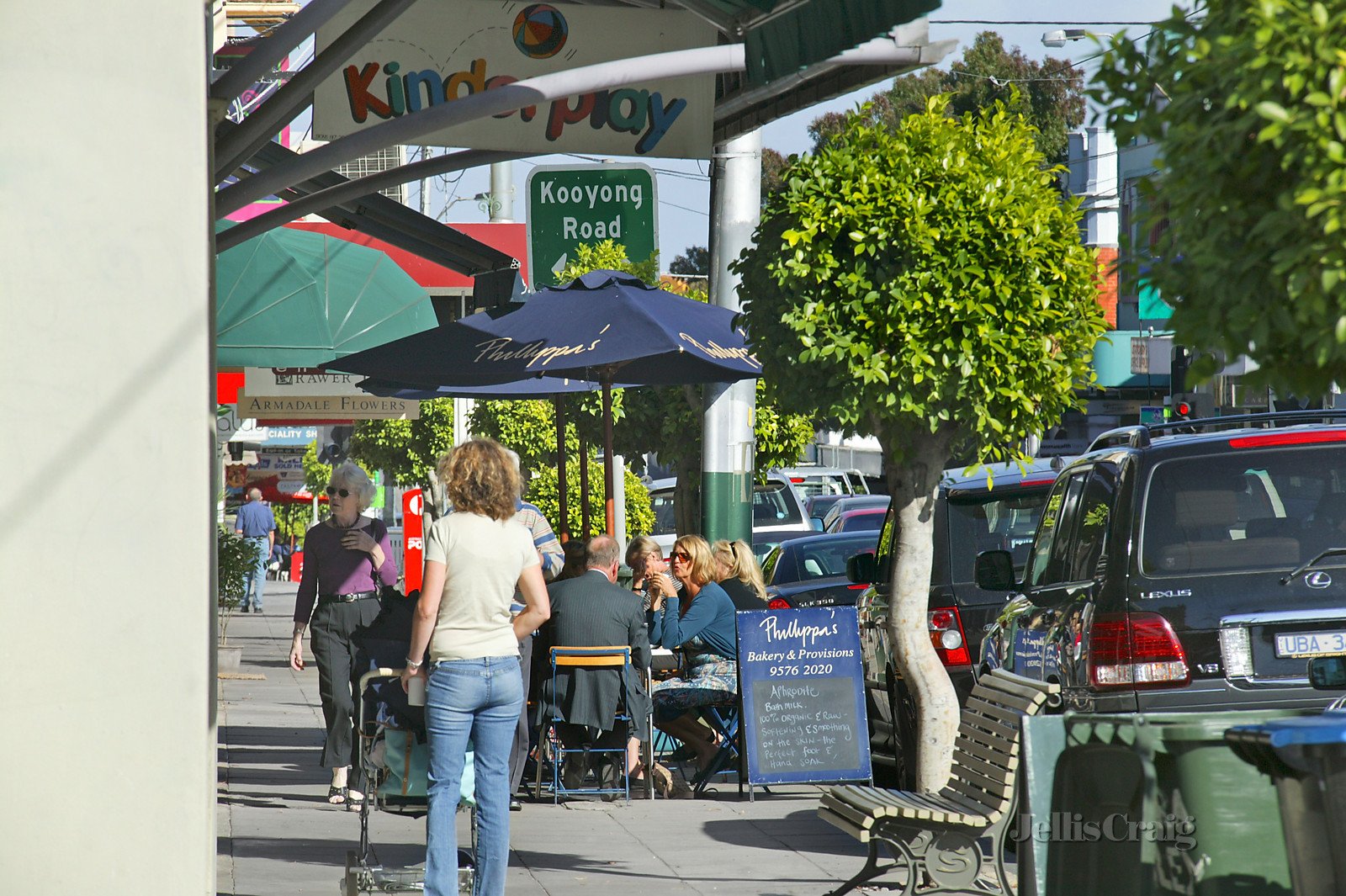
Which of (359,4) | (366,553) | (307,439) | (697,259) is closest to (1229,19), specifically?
(359,4)

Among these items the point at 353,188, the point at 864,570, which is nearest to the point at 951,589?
the point at 864,570

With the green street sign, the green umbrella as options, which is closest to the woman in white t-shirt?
the green umbrella

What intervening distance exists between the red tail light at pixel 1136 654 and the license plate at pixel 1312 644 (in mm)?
342

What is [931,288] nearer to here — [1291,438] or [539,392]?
[1291,438]

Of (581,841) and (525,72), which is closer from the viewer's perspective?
(525,72)

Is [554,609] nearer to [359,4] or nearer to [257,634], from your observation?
[359,4]

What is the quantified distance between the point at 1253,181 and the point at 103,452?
2.98m

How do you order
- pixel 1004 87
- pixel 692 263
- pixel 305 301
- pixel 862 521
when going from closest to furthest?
pixel 305 301 < pixel 862 521 < pixel 1004 87 < pixel 692 263

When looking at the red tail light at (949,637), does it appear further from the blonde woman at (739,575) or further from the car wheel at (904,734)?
the blonde woman at (739,575)

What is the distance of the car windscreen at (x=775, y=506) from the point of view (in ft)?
79.6


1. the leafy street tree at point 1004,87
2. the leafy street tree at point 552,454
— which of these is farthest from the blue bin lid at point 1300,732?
the leafy street tree at point 1004,87

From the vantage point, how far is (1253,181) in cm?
302

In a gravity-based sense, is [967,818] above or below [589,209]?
below

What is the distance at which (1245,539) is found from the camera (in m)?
5.87
